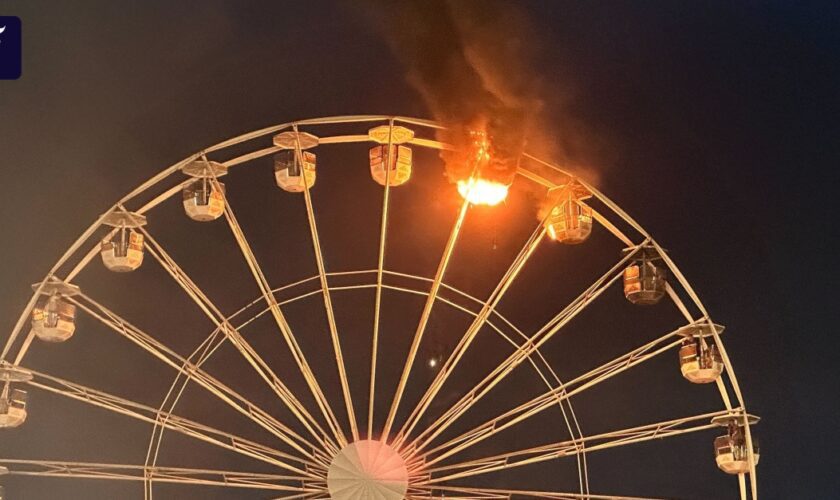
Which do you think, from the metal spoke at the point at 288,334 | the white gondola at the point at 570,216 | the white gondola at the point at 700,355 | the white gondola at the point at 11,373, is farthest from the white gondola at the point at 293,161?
the white gondola at the point at 700,355

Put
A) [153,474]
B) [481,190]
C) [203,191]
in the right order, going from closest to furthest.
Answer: [203,191] < [481,190] < [153,474]

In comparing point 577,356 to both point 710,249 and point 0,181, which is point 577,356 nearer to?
point 710,249

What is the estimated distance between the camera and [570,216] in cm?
636

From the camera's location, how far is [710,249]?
8.16 meters

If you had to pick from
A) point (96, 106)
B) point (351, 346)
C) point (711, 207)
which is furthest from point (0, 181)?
point (711, 207)

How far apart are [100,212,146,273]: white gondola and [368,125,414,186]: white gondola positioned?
1.46 meters

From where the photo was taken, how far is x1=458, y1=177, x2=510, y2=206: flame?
6.29 metres

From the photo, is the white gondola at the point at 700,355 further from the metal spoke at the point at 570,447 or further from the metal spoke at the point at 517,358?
the metal spoke at the point at 517,358

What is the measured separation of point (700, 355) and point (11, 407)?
4270 millimetres

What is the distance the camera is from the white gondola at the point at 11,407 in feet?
21.0

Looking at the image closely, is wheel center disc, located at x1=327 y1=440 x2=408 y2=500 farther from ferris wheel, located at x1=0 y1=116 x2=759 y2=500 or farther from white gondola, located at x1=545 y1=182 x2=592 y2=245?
white gondola, located at x1=545 y1=182 x2=592 y2=245

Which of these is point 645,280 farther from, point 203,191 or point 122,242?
point 122,242

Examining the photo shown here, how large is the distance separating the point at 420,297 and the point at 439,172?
1.04 meters

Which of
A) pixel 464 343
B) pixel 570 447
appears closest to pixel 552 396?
pixel 570 447
